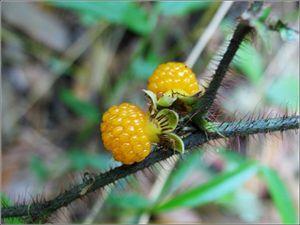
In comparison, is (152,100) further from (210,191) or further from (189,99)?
(210,191)

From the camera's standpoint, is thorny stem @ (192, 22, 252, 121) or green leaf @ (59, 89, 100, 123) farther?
green leaf @ (59, 89, 100, 123)


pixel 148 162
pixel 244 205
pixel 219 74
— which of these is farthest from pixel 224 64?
pixel 244 205

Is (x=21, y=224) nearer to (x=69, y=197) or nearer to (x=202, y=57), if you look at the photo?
(x=69, y=197)

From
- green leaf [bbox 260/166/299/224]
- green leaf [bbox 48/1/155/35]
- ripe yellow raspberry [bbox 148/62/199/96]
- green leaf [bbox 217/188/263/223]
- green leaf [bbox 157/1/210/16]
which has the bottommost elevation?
green leaf [bbox 217/188/263/223]

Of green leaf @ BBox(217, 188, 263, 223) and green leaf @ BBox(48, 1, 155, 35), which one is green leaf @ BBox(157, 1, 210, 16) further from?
green leaf @ BBox(217, 188, 263, 223)

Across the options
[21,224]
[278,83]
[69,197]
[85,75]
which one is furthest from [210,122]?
[85,75]

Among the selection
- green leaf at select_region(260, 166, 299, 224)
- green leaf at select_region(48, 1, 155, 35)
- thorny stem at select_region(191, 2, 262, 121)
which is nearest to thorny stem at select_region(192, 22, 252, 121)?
thorny stem at select_region(191, 2, 262, 121)

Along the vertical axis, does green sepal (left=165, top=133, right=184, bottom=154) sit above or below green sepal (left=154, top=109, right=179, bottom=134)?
below
